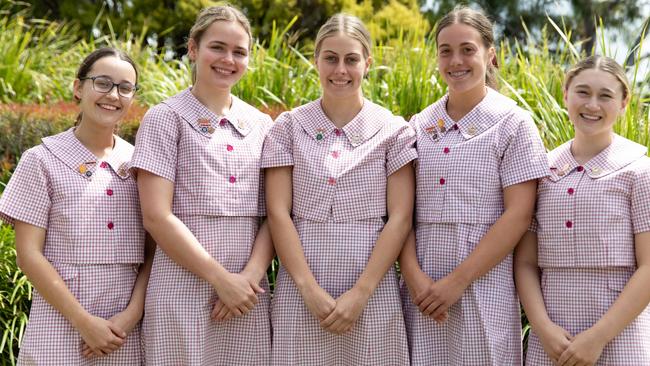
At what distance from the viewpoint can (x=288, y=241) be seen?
3379 mm

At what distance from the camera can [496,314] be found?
3.33 metres

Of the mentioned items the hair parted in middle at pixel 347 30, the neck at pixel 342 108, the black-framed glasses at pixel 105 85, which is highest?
the hair parted in middle at pixel 347 30

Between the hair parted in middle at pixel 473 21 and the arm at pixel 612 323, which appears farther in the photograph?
the hair parted in middle at pixel 473 21

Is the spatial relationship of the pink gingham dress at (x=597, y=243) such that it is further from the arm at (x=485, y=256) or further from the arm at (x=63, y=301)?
the arm at (x=63, y=301)

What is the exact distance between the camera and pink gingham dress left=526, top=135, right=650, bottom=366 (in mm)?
3207

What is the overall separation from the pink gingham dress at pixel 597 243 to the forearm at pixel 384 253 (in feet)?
1.87

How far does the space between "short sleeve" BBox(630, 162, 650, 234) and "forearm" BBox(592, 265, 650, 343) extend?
18 centimetres

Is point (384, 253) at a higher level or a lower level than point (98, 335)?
higher

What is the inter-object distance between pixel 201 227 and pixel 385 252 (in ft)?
2.45

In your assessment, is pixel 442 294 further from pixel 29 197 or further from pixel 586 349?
pixel 29 197

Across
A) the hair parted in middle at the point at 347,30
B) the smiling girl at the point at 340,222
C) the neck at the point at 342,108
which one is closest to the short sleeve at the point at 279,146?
the smiling girl at the point at 340,222

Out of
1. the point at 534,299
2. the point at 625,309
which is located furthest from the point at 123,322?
the point at 625,309

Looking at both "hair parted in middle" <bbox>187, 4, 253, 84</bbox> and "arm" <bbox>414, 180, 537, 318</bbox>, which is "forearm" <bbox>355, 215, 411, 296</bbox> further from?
"hair parted in middle" <bbox>187, 4, 253, 84</bbox>

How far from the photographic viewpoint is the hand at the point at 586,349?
314cm
